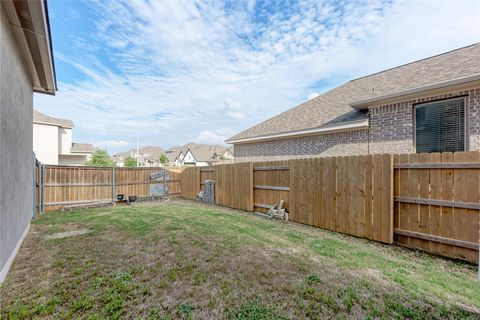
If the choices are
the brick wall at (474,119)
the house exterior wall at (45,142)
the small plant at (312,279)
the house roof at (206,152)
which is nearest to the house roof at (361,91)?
the brick wall at (474,119)

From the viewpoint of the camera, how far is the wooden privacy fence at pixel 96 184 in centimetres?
877

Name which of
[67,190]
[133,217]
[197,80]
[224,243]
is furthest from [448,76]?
[67,190]

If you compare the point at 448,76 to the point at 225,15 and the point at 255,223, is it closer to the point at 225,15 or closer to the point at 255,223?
the point at 255,223

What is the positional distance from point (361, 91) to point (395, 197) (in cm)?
646

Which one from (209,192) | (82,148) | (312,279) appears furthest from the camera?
(82,148)

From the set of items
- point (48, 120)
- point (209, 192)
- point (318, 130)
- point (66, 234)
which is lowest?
point (66, 234)

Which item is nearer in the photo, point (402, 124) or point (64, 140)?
point (402, 124)

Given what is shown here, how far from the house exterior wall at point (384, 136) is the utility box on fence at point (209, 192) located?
3.58 meters

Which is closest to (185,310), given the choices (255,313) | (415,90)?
(255,313)

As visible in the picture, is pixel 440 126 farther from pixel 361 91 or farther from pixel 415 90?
pixel 361 91

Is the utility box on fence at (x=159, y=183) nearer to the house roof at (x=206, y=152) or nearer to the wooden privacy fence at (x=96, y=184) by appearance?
the wooden privacy fence at (x=96, y=184)

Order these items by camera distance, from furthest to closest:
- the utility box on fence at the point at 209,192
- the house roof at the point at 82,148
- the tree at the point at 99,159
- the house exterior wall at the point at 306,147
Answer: the tree at the point at 99,159
the house roof at the point at 82,148
the utility box on fence at the point at 209,192
the house exterior wall at the point at 306,147

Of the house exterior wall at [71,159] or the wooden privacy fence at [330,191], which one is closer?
the wooden privacy fence at [330,191]

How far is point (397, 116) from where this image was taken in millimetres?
6945
